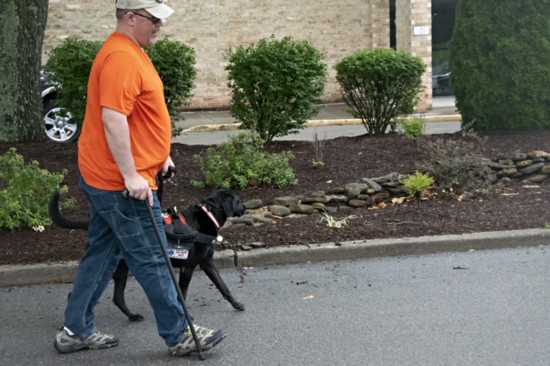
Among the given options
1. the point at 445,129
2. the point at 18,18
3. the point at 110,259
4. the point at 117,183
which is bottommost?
the point at 445,129

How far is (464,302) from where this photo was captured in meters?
6.12

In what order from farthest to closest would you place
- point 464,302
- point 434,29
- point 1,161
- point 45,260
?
point 434,29
point 1,161
point 45,260
point 464,302

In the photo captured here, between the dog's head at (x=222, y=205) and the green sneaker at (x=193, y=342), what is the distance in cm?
81

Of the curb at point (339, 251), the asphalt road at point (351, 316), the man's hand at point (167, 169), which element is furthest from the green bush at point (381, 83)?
the man's hand at point (167, 169)

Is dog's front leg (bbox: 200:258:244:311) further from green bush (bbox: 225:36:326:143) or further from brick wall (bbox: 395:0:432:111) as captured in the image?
brick wall (bbox: 395:0:432:111)

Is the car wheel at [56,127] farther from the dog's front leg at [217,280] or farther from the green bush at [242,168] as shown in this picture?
the dog's front leg at [217,280]

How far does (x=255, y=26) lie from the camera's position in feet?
74.1

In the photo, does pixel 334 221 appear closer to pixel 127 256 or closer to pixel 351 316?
pixel 351 316

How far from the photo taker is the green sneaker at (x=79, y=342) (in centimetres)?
529

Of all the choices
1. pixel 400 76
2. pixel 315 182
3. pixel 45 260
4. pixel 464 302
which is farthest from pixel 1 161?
pixel 400 76

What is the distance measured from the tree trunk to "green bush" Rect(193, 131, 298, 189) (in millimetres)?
2827

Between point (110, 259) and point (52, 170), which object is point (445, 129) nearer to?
point (52, 170)

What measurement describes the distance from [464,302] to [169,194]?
12.8 feet

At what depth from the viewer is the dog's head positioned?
5.64 metres
